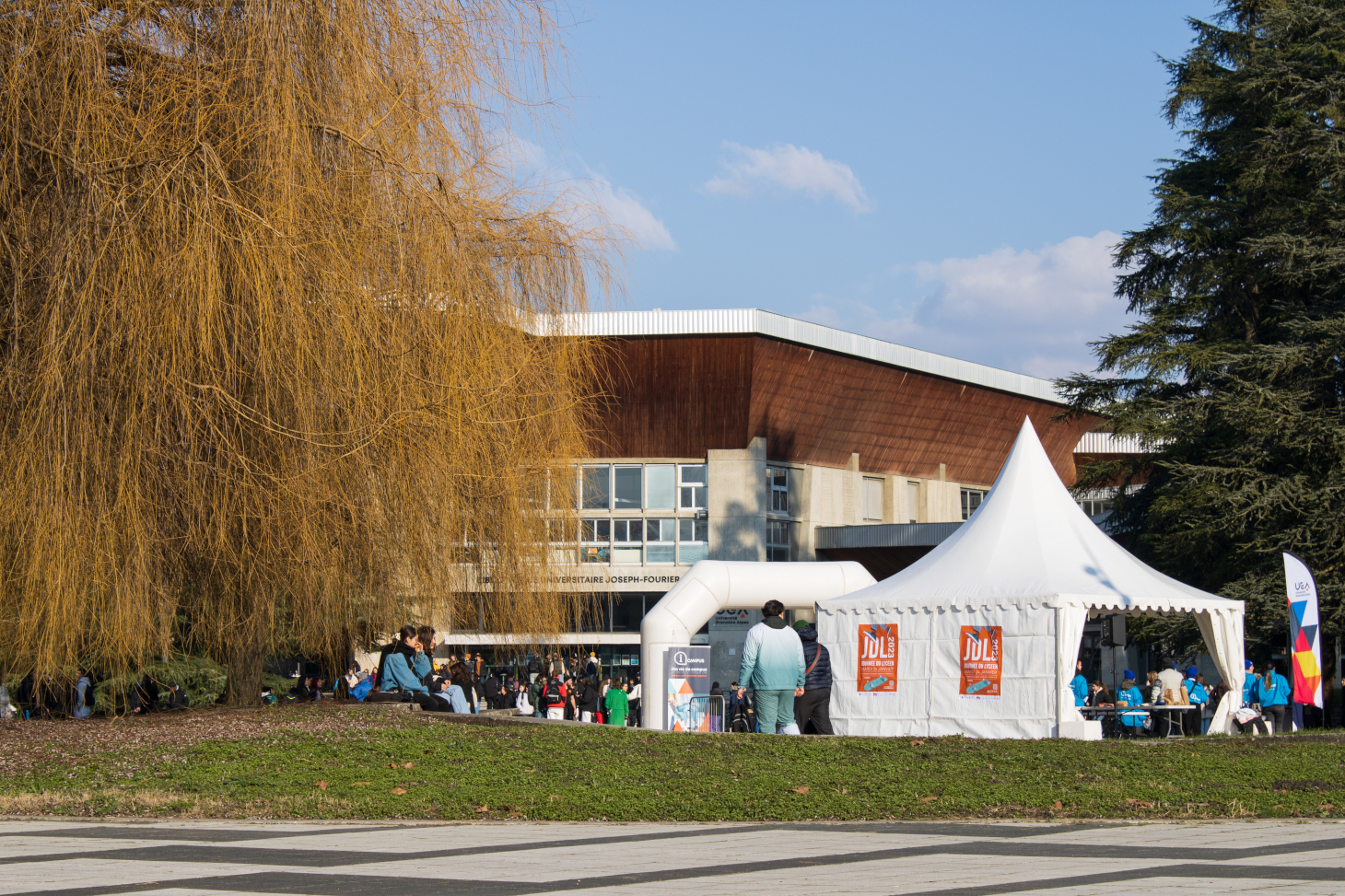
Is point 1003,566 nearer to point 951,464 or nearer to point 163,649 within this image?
point 163,649

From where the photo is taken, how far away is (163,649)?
1421cm

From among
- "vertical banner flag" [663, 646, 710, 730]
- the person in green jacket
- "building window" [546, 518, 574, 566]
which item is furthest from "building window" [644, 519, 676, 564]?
"building window" [546, 518, 574, 566]

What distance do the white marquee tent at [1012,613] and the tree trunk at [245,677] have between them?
25.8ft

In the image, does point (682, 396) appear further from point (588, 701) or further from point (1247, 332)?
point (1247, 332)

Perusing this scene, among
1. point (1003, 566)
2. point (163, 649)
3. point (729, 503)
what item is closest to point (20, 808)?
point (163, 649)

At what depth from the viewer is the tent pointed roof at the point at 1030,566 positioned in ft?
62.2

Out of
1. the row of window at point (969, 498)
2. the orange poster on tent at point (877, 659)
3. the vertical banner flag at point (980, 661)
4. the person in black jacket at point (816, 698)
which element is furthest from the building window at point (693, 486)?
the vertical banner flag at point (980, 661)

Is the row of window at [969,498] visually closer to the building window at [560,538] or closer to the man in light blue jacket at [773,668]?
the building window at [560,538]

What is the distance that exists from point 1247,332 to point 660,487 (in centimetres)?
2413

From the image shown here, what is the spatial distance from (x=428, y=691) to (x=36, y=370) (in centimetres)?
724

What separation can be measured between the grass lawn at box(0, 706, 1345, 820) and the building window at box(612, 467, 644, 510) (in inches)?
1395

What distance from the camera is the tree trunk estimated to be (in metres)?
16.4

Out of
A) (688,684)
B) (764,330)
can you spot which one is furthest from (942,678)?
(764,330)

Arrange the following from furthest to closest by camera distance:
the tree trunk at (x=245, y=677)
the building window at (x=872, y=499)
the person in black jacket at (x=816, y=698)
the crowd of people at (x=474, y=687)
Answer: the building window at (x=872, y=499) → the person in black jacket at (x=816, y=698) → the crowd of people at (x=474, y=687) → the tree trunk at (x=245, y=677)
